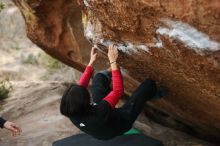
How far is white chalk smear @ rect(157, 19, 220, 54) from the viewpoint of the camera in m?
3.19

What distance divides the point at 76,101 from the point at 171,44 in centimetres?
105

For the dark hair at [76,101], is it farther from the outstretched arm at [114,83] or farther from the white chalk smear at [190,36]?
the white chalk smear at [190,36]

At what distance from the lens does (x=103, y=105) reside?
431 cm

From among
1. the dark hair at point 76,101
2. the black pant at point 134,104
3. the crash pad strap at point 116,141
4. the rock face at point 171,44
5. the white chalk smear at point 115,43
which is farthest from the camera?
the crash pad strap at point 116,141

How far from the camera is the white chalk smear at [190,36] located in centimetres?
319

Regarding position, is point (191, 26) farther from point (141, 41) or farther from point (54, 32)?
point (54, 32)

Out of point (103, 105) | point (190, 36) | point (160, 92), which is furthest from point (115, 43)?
point (190, 36)

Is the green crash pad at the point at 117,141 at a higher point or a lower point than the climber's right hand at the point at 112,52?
lower

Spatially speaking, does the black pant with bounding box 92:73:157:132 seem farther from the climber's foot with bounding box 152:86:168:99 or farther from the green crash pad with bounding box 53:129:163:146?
the green crash pad with bounding box 53:129:163:146

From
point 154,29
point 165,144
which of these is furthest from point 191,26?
point 165,144

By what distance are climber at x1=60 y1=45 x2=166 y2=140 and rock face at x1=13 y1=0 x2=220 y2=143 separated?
0.62 ft

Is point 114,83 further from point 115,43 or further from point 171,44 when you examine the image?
point 171,44

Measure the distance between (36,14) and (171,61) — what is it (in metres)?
3.31

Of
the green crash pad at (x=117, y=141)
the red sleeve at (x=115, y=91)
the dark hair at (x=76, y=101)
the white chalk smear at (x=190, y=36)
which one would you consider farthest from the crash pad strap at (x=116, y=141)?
the white chalk smear at (x=190, y=36)
